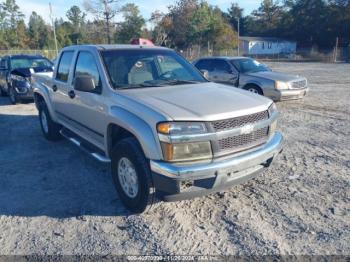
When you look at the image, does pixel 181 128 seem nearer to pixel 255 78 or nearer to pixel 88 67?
pixel 88 67

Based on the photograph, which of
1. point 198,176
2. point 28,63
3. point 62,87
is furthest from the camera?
point 28,63

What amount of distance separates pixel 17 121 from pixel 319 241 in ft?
26.4

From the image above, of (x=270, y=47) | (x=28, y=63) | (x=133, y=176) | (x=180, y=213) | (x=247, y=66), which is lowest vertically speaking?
(x=180, y=213)

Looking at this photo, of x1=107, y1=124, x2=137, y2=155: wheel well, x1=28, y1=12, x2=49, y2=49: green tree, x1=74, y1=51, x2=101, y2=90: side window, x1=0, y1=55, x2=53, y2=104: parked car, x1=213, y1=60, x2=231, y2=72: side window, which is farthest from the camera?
x1=28, y1=12, x2=49, y2=49: green tree

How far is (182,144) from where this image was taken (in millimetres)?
3176

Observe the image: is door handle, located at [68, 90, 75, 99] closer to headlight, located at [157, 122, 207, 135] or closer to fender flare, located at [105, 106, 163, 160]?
fender flare, located at [105, 106, 163, 160]

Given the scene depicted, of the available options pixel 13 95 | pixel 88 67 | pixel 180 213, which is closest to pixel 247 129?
pixel 180 213

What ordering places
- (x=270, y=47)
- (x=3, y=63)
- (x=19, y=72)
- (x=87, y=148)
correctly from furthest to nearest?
(x=270, y=47) < (x=3, y=63) < (x=19, y=72) < (x=87, y=148)

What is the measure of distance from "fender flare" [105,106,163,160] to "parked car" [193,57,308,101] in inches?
231

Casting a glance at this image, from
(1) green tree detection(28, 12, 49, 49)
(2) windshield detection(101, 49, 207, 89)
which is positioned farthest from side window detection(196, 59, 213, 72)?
(1) green tree detection(28, 12, 49, 49)

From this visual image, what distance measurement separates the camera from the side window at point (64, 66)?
5417 mm

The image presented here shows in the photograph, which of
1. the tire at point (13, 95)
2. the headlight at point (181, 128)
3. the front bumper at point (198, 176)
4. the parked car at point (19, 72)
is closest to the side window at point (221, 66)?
the parked car at point (19, 72)

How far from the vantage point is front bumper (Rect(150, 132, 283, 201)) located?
3.13m

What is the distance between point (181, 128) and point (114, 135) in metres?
1.23
